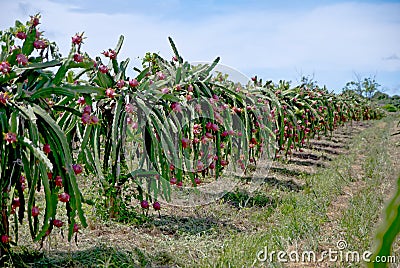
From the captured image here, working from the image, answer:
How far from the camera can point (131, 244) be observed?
289 centimetres

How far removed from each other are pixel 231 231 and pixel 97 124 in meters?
1.36

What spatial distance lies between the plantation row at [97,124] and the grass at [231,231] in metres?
0.21

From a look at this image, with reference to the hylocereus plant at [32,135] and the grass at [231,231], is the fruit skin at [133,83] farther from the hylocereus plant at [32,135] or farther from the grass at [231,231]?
the grass at [231,231]

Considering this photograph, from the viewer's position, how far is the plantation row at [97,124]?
211 centimetres

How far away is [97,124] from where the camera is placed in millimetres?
2805

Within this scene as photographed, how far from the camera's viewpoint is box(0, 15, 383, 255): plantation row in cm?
211

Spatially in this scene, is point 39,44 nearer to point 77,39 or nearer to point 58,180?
point 77,39

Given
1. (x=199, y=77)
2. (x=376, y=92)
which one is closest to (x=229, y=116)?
(x=199, y=77)

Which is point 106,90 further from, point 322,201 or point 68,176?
point 322,201

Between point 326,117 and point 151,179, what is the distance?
6443 millimetres

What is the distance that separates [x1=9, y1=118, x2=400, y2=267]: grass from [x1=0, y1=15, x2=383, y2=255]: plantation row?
0.21 metres

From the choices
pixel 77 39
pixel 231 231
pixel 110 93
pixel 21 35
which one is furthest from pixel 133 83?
pixel 231 231

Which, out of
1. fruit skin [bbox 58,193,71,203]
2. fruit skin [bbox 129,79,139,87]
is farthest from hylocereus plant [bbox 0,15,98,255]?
fruit skin [bbox 129,79,139,87]

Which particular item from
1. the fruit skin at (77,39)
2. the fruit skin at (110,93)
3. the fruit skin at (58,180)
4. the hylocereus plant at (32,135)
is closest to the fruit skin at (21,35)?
the hylocereus plant at (32,135)
